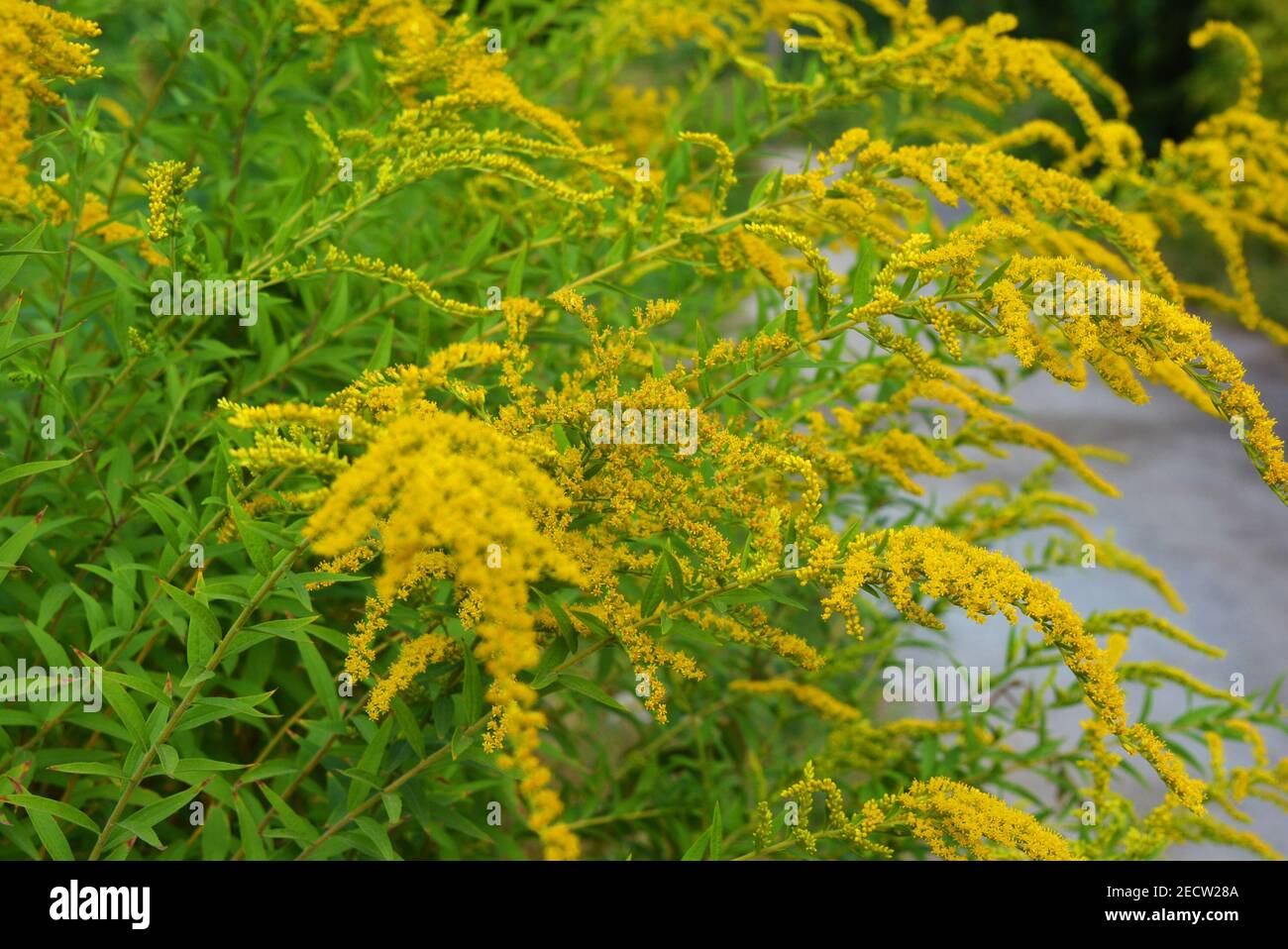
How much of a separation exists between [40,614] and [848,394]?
1.79m

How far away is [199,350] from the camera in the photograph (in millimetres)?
2273

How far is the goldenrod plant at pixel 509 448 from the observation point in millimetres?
1589

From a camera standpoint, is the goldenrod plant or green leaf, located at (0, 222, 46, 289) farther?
green leaf, located at (0, 222, 46, 289)

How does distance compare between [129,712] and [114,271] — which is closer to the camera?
[129,712]

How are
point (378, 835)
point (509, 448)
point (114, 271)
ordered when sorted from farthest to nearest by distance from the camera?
point (114, 271)
point (378, 835)
point (509, 448)

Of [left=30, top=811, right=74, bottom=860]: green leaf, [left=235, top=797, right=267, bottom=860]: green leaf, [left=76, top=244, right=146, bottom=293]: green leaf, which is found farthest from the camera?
[left=76, top=244, right=146, bottom=293]: green leaf

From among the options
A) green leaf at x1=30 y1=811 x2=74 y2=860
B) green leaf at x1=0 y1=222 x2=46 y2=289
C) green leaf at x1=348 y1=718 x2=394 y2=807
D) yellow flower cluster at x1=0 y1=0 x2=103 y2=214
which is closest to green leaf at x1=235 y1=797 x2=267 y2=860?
green leaf at x1=348 y1=718 x2=394 y2=807

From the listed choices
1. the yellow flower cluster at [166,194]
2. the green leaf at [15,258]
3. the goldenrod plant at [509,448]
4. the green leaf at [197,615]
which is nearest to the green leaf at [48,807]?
the goldenrod plant at [509,448]

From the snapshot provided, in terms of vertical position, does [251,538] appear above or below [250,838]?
above

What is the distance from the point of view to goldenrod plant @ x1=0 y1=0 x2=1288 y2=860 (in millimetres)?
1589

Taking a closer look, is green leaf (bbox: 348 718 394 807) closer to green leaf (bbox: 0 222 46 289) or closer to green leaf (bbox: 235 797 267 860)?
green leaf (bbox: 235 797 267 860)

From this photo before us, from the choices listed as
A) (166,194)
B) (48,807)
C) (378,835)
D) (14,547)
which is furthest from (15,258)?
(378,835)

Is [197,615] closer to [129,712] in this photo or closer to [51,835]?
[129,712]

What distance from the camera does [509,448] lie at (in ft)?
4.78
